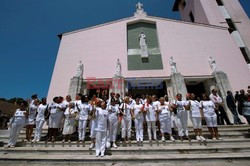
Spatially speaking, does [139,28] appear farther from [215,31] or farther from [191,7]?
[191,7]

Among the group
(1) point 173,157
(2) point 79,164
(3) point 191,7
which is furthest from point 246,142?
(3) point 191,7

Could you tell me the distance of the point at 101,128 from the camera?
3963mm

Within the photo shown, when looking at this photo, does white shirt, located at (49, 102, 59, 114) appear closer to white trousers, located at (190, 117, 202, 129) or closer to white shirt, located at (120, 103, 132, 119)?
white shirt, located at (120, 103, 132, 119)

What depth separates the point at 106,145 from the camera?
13.7 feet

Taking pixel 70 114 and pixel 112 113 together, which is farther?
pixel 70 114

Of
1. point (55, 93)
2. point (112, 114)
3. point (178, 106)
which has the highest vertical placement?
point (55, 93)

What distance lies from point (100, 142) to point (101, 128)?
1.41 ft

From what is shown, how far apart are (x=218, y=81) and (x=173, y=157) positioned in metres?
8.16

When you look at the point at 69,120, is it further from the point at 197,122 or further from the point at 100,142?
the point at 197,122

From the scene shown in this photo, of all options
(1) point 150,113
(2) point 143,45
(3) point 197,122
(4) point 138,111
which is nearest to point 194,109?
(3) point 197,122

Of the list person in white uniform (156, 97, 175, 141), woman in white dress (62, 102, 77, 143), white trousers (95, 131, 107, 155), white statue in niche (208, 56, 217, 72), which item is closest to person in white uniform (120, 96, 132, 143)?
white trousers (95, 131, 107, 155)

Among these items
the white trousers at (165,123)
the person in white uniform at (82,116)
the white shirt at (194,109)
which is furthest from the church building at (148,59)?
the white trousers at (165,123)

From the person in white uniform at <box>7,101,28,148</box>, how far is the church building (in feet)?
12.5

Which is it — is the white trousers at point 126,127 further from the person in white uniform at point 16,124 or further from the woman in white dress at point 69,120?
the person in white uniform at point 16,124
